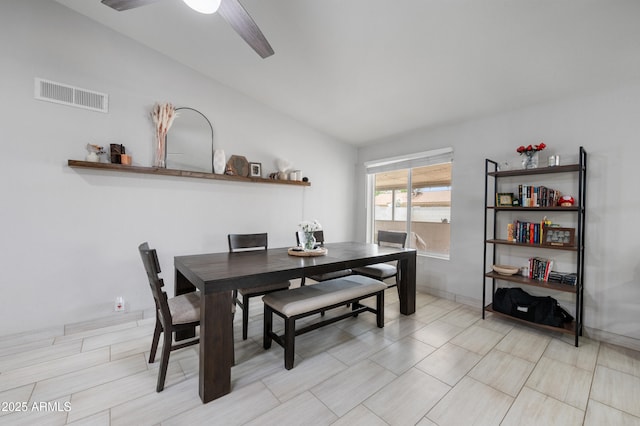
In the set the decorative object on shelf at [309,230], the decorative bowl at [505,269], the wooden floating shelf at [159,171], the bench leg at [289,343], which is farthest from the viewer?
the decorative bowl at [505,269]

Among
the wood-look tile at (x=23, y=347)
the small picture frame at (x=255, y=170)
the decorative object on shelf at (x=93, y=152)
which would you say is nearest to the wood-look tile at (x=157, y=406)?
the wood-look tile at (x=23, y=347)

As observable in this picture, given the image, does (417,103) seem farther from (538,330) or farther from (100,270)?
(100,270)

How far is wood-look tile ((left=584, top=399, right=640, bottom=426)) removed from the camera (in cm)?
148

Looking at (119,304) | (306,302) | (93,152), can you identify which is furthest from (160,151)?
(306,302)

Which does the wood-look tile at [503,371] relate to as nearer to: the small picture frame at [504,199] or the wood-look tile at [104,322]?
the small picture frame at [504,199]

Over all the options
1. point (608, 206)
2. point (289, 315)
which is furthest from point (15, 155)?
point (608, 206)

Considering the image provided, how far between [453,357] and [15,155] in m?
4.08

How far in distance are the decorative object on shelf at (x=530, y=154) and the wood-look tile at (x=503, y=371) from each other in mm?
1840

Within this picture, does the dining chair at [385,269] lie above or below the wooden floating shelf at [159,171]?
below

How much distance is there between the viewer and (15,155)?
224 centimetres

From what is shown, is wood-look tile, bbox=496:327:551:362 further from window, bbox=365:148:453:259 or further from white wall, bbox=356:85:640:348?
window, bbox=365:148:453:259

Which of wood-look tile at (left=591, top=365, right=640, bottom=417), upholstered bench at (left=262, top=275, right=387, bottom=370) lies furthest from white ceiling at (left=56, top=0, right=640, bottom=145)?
wood-look tile at (left=591, top=365, right=640, bottom=417)

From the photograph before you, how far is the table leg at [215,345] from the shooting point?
1.60m

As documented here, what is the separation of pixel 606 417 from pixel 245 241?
2968 millimetres
